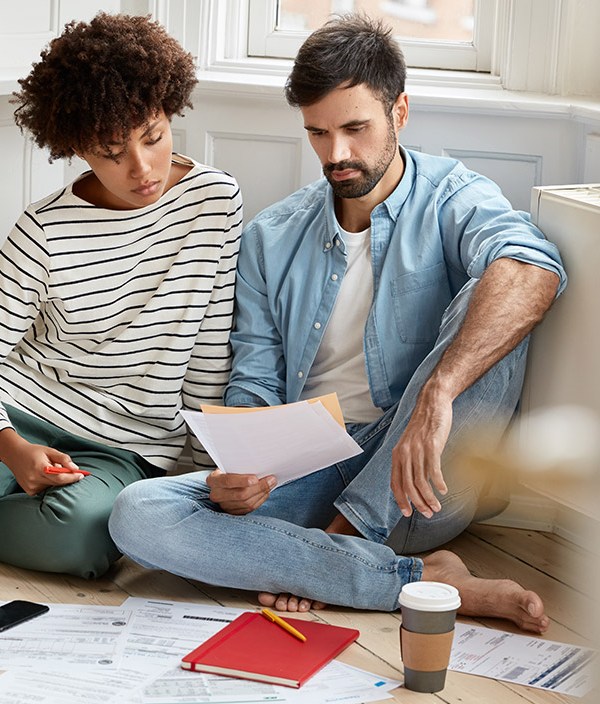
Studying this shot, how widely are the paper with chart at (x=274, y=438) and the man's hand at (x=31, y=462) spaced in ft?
1.08

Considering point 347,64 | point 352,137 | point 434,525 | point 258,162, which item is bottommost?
point 434,525

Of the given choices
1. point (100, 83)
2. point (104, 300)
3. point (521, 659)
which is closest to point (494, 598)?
point (521, 659)

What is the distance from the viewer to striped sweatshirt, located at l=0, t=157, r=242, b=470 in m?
1.93

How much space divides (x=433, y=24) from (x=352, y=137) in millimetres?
767

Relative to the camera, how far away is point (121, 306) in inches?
76.9

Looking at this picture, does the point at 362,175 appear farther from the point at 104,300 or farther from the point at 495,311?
the point at 104,300

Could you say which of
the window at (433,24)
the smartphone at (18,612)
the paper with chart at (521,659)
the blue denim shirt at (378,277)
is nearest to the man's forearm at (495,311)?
the blue denim shirt at (378,277)

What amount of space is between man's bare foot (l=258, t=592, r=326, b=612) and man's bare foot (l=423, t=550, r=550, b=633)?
197 millimetres

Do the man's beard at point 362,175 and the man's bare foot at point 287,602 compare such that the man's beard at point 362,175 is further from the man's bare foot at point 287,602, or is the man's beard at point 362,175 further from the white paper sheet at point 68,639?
the white paper sheet at point 68,639

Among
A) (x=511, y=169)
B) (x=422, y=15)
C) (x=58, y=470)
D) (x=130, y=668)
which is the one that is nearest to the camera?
(x=130, y=668)

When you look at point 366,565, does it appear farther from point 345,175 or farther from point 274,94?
point 274,94

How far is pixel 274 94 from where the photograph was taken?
2.29 meters

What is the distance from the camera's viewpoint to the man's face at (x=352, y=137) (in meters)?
1.80

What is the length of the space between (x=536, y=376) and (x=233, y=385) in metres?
0.56
